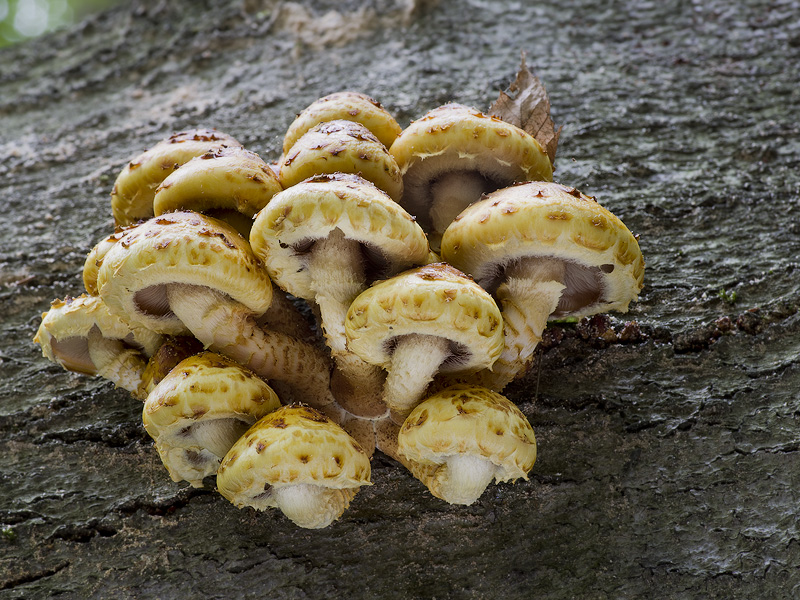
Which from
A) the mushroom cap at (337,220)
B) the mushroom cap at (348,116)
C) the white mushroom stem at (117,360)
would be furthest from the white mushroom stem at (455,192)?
the white mushroom stem at (117,360)

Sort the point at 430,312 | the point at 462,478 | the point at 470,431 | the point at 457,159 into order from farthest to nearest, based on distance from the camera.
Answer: the point at 457,159, the point at 462,478, the point at 470,431, the point at 430,312

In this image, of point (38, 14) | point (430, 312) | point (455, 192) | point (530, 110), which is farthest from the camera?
point (38, 14)

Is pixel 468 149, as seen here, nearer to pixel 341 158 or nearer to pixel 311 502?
pixel 341 158

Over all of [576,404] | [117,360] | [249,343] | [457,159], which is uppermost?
[457,159]

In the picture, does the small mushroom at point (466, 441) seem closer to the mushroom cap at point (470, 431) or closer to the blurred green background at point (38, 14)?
the mushroom cap at point (470, 431)

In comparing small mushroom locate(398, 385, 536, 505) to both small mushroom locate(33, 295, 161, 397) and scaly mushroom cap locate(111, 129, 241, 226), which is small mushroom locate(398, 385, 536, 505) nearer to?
small mushroom locate(33, 295, 161, 397)

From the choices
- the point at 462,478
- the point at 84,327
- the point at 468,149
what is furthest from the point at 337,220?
the point at 84,327
